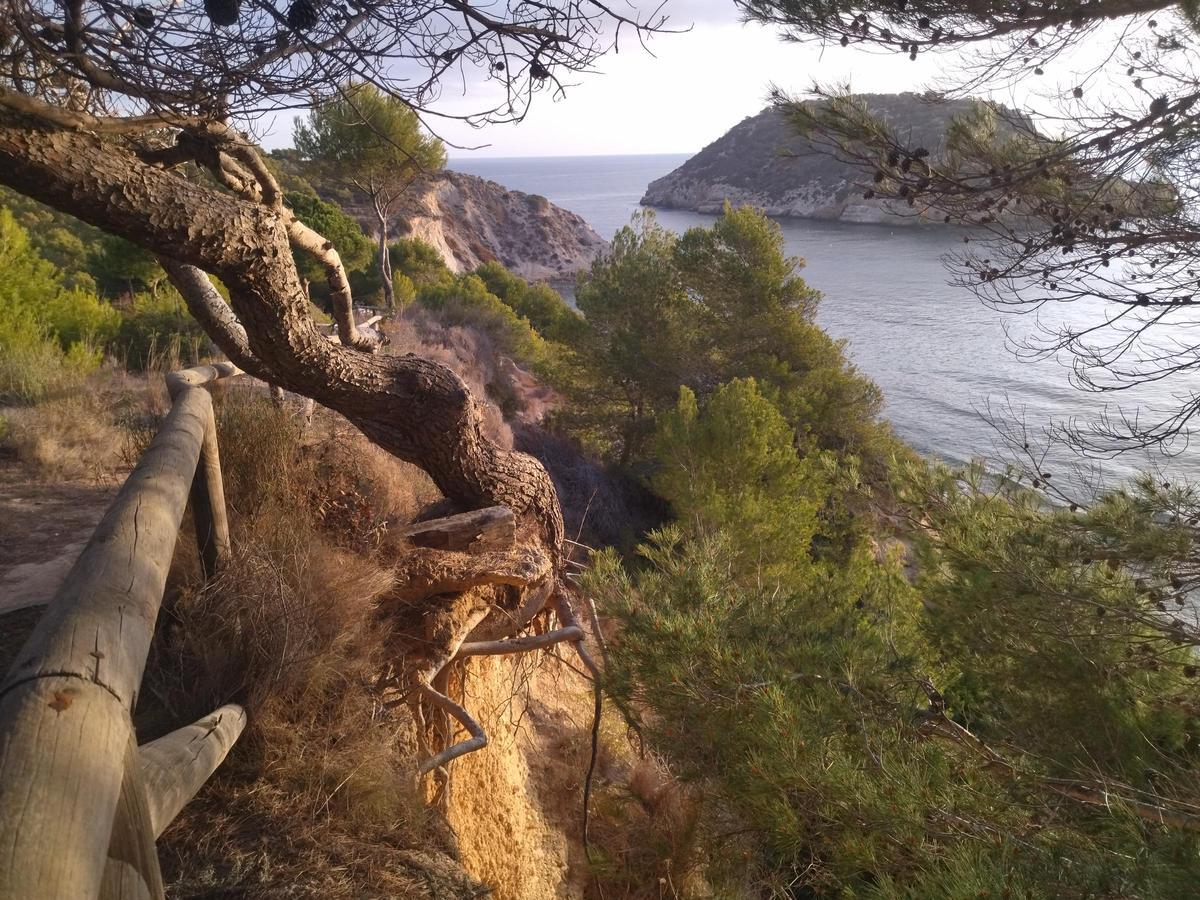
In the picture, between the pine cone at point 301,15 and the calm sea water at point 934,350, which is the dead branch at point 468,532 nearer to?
the pine cone at point 301,15

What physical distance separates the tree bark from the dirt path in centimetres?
117

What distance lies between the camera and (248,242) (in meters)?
2.59

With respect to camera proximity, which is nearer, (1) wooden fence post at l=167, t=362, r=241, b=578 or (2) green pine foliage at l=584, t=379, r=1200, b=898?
(2) green pine foliage at l=584, t=379, r=1200, b=898

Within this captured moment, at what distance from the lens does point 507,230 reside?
4003 cm

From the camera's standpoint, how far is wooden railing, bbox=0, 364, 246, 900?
0.62m

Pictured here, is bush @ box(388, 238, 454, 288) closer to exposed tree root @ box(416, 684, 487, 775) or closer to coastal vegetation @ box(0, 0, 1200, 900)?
coastal vegetation @ box(0, 0, 1200, 900)

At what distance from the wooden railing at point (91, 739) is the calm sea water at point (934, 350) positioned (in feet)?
18.6

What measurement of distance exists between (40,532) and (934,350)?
1914 cm

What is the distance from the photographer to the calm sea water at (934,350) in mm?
12023

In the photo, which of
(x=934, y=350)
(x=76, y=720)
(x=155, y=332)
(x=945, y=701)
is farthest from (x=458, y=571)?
(x=934, y=350)

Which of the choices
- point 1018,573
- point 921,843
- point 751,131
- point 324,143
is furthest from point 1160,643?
point 751,131

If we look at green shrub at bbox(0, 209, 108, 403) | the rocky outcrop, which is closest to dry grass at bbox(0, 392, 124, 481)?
green shrub at bbox(0, 209, 108, 403)

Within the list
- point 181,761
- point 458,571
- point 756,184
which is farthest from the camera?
point 756,184

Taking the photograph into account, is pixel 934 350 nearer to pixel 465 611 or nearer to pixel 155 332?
A: pixel 155 332
